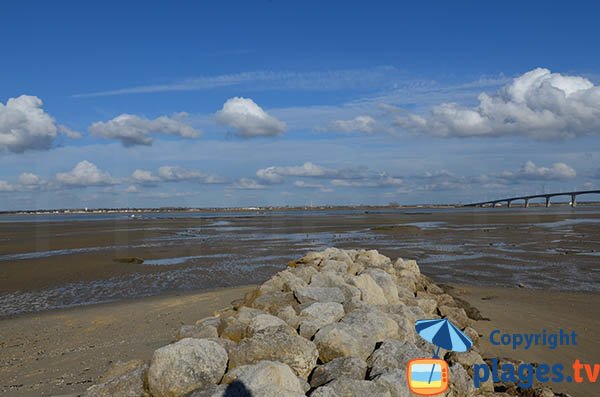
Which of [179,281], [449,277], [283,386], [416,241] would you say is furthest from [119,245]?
[283,386]

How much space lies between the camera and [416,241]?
30.5 m

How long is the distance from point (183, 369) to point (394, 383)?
7.63 feet

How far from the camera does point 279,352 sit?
591 cm

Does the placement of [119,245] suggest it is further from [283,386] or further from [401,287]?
[283,386]

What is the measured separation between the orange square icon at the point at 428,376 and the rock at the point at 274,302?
4.20 m

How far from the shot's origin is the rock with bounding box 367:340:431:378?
5699 mm

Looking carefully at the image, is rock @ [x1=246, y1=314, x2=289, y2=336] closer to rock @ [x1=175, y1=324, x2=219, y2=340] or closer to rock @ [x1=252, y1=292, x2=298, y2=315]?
rock @ [x1=175, y1=324, x2=219, y2=340]

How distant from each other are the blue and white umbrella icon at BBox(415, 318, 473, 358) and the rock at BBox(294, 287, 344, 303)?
11.3ft

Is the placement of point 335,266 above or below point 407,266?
above

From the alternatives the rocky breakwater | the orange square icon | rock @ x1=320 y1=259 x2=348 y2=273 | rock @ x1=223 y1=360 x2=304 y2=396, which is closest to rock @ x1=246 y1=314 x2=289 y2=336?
the rocky breakwater

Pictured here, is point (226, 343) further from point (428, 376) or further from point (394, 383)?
point (428, 376)

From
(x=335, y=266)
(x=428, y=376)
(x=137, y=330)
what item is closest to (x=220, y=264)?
(x=335, y=266)

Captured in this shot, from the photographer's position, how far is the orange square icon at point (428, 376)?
4055 millimetres

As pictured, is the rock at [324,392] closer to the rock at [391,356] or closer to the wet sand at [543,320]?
the rock at [391,356]
